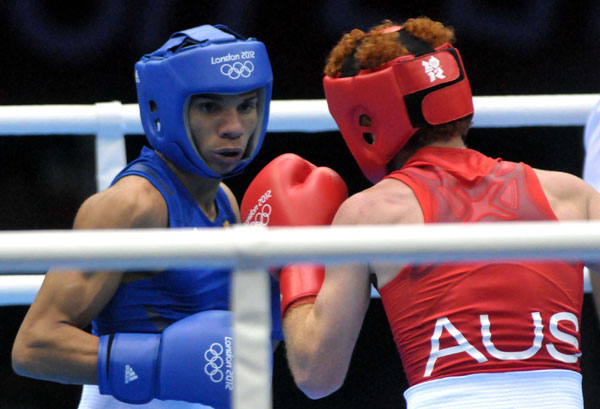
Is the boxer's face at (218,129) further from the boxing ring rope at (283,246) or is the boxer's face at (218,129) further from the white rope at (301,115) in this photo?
the boxing ring rope at (283,246)

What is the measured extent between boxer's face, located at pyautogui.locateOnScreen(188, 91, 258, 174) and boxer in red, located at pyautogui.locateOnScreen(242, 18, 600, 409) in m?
0.32

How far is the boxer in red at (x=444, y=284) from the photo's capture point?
5.11 feet

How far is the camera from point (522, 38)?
377 cm

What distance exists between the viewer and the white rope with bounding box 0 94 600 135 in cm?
234

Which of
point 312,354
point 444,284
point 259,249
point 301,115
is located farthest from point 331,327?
point 301,115

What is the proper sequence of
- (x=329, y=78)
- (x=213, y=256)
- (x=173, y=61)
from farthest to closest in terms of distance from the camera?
(x=173, y=61), (x=329, y=78), (x=213, y=256)

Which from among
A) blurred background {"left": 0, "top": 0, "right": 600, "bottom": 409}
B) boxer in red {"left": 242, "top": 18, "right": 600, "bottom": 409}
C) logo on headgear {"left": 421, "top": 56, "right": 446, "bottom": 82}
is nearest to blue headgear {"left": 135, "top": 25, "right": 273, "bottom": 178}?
boxer in red {"left": 242, "top": 18, "right": 600, "bottom": 409}

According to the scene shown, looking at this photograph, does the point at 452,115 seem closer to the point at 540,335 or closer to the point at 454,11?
the point at 540,335

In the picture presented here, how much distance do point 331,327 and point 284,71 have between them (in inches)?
94.1

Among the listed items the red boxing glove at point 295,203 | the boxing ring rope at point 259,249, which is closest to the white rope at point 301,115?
the red boxing glove at point 295,203

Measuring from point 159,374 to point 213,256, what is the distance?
0.79 metres

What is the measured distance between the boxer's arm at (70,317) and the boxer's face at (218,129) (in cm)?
26

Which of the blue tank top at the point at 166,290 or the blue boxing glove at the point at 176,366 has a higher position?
the blue tank top at the point at 166,290

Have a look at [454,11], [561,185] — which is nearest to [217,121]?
[561,185]
